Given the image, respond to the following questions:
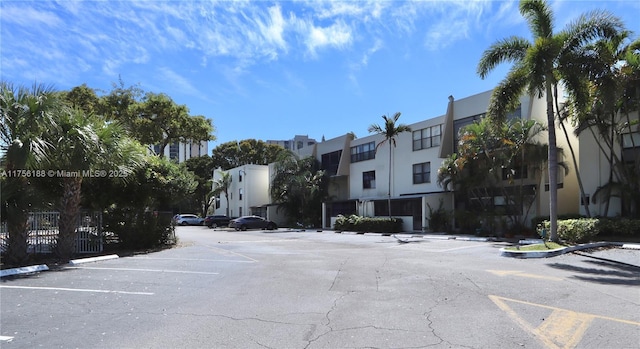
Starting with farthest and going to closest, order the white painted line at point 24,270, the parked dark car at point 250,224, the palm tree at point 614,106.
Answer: the parked dark car at point 250,224 → the palm tree at point 614,106 → the white painted line at point 24,270

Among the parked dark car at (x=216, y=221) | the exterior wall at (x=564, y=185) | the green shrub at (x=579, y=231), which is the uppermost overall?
the exterior wall at (x=564, y=185)

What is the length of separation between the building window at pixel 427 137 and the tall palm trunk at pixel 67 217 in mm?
24919

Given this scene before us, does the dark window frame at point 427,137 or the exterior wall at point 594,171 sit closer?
the exterior wall at point 594,171

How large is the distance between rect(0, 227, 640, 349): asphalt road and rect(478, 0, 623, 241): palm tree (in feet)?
23.1

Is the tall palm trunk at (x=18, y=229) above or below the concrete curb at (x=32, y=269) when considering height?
above

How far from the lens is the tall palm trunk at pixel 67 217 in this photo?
15031 millimetres

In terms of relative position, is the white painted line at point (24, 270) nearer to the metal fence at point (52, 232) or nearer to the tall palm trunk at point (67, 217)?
the metal fence at point (52, 232)

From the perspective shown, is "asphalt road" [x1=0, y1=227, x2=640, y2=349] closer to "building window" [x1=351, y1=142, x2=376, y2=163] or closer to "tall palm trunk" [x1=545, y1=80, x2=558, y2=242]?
"tall palm trunk" [x1=545, y1=80, x2=558, y2=242]

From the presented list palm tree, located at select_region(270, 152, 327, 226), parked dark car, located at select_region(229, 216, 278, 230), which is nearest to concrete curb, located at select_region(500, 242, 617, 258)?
palm tree, located at select_region(270, 152, 327, 226)

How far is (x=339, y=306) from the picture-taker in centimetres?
770

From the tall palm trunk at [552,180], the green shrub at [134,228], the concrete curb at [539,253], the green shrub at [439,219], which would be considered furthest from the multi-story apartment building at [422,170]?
the green shrub at [134,228]

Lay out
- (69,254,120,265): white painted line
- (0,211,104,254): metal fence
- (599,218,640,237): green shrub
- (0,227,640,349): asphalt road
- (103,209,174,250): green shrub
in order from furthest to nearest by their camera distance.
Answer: (103,209,174,250): green shrub → (599,218,640,237): green shrub → (0,211,104,254): metal fence → (69,254,120,265): white painted line → (0,227,640,349): asphalt road

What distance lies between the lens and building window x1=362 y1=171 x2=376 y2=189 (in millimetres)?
39719

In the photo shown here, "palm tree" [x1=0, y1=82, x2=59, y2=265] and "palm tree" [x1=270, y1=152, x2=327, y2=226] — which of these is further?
"palm tree" [x1=270, y1=152, x2=327, y2=226]
